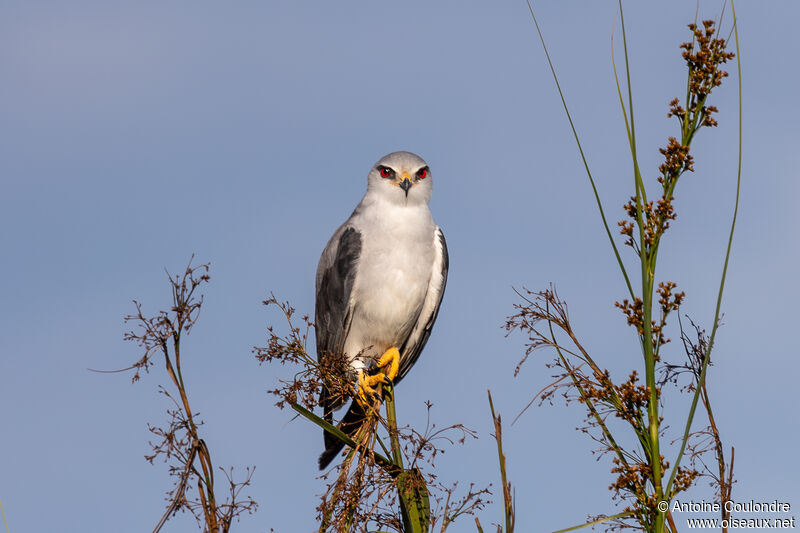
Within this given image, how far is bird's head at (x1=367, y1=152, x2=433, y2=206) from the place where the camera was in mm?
6941

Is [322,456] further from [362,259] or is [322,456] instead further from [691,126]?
[691,126]

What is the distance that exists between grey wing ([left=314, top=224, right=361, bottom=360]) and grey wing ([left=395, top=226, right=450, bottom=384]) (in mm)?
630

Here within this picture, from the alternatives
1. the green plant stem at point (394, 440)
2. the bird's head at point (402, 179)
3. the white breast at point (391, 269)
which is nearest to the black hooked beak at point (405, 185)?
the bird's head at point (402, 179)

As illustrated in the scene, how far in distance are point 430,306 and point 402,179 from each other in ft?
3.74

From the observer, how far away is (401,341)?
7301 millimetres

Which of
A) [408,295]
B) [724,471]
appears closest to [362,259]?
[408,295]

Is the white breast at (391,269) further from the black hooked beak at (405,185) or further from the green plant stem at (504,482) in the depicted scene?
the green plant stem at (504,482)

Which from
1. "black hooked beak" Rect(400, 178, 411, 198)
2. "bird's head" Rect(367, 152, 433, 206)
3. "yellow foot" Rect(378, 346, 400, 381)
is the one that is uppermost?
"bird's head" Rect(367, 152, 433, 206)

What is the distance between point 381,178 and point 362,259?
27.8 inches

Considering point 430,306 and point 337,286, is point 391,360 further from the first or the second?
point 337,286

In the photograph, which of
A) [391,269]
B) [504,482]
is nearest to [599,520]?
[504,482]

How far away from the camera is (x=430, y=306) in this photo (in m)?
7.26

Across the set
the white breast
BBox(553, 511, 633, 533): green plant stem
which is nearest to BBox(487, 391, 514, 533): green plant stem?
BBox(553, 511, 633, 533): green plant stem

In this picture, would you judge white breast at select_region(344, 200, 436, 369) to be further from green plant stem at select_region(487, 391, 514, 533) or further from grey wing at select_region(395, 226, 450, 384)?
green plant stem at select_region(487, 391, 514, 533)
